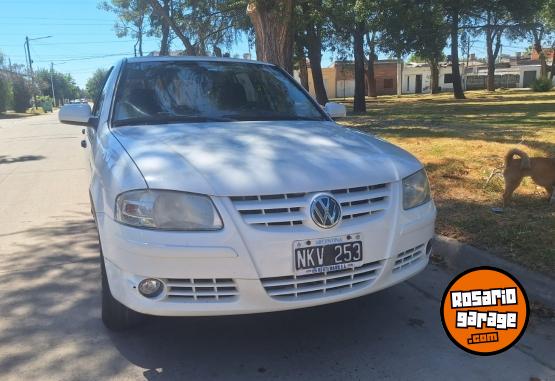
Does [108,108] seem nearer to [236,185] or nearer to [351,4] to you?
[236,185]

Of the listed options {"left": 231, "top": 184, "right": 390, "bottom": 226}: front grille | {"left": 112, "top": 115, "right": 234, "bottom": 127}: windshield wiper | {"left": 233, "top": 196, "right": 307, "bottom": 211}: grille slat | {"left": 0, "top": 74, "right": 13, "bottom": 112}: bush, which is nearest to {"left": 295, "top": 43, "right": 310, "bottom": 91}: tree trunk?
{"left": 112, "top": 115, "right": 234, "bottom": 127}: windshield wiper

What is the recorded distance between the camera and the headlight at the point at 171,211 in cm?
272

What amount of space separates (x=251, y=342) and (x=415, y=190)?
1.37 meters

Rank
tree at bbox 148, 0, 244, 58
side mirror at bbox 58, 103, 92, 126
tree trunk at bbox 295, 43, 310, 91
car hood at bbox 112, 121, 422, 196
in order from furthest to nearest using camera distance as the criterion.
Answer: tree trunk at bbox 295, 43, 310, 91, tree at bbox 148, 0, 244, 58, side mirror at bbox 58, 103, 92, 126, car hood at bbox 112, 121, 422, 196

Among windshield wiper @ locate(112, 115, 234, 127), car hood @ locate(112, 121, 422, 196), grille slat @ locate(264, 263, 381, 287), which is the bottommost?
grille slat @ locate(264, 263, 381, 287)

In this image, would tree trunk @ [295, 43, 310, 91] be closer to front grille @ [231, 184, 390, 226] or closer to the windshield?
the windshield

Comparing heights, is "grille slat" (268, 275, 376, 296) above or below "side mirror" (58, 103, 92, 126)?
below

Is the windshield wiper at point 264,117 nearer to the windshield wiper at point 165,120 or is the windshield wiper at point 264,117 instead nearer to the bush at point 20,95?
the windshield wiper at point 165,120

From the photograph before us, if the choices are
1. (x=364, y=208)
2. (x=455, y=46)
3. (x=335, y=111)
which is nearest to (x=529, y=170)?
(x=335, y=111)

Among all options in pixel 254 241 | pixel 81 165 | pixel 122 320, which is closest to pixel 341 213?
pixel 254 241

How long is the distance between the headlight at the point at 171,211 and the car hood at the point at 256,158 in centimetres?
5

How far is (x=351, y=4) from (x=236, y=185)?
17241mm

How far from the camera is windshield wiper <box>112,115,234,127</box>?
12.7 feet

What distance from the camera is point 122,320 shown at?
130 inches
